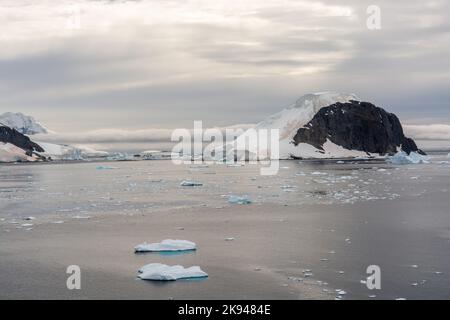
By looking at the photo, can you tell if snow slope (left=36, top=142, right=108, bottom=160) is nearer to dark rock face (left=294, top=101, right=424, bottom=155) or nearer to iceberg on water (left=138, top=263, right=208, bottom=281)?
dark rock face (left=294, top=101, right=424, bottom=155)

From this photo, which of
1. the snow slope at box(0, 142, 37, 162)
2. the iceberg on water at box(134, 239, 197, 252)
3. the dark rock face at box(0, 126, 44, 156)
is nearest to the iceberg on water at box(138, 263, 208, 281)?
the iceberg on water at box(134, 239, 197, 252)

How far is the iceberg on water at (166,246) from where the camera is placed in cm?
1602

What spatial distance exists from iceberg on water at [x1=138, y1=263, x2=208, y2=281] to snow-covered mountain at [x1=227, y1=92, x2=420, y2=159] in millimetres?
120688

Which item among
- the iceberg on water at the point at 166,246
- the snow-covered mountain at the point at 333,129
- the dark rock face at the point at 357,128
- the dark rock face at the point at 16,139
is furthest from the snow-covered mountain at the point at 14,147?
the iceberg on water at the point at 166,246

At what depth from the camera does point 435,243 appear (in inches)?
658

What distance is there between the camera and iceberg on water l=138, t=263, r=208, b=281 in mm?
12805

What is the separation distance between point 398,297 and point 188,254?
6.35 meters

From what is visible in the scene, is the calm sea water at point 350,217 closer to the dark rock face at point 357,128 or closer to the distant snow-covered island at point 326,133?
the distant snow-covered island at point 326,133

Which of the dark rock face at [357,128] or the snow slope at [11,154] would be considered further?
the dark rock face at [357,128]

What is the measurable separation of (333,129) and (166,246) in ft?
439

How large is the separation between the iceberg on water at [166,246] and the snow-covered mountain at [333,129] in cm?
11775

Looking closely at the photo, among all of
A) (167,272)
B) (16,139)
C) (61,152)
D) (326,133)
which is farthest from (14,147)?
(167,272)
